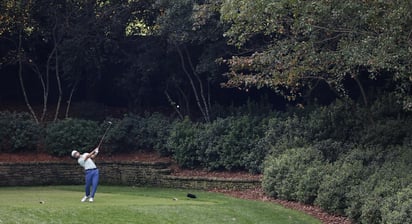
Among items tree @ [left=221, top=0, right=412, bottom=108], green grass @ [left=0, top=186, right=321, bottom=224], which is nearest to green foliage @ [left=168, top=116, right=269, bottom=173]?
green grass @ [left=0, top=186, right=321, bottom=224]

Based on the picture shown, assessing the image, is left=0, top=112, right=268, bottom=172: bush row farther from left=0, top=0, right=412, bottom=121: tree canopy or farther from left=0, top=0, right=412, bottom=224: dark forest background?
left=0, top=0, right=412, bottom=121: tree canopy

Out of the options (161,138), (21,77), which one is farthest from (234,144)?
(21,77)

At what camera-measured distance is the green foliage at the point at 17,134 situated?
25188 millimetres

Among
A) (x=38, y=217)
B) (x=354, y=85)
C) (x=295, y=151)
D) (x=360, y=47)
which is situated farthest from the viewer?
(x=354, y=85)

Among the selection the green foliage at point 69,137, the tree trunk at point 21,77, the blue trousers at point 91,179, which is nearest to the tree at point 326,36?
the blue trousers at point 91,179

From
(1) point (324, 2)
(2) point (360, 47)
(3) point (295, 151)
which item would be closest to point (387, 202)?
(2) point (360, 47)

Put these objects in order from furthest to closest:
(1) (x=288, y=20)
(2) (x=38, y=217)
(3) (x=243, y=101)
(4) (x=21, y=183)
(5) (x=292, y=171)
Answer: (3) (x=243, y=101)
(4) (x=21, y=183)
(5) (x=292, y=171)
(1) (x=288, y=20)
(2) (x=38, y=217)

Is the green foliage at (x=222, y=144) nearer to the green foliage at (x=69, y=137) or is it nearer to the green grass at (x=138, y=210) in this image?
the green foliage at (x=69, y=137)

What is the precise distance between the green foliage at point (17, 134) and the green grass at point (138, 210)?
4686mm

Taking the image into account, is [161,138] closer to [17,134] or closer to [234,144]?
[234,144]

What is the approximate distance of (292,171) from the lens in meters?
19.8

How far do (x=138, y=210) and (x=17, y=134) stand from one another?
415 inches

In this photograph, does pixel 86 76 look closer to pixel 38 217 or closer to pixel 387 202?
pixel 38 217

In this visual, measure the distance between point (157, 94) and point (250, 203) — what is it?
11.9 metres
